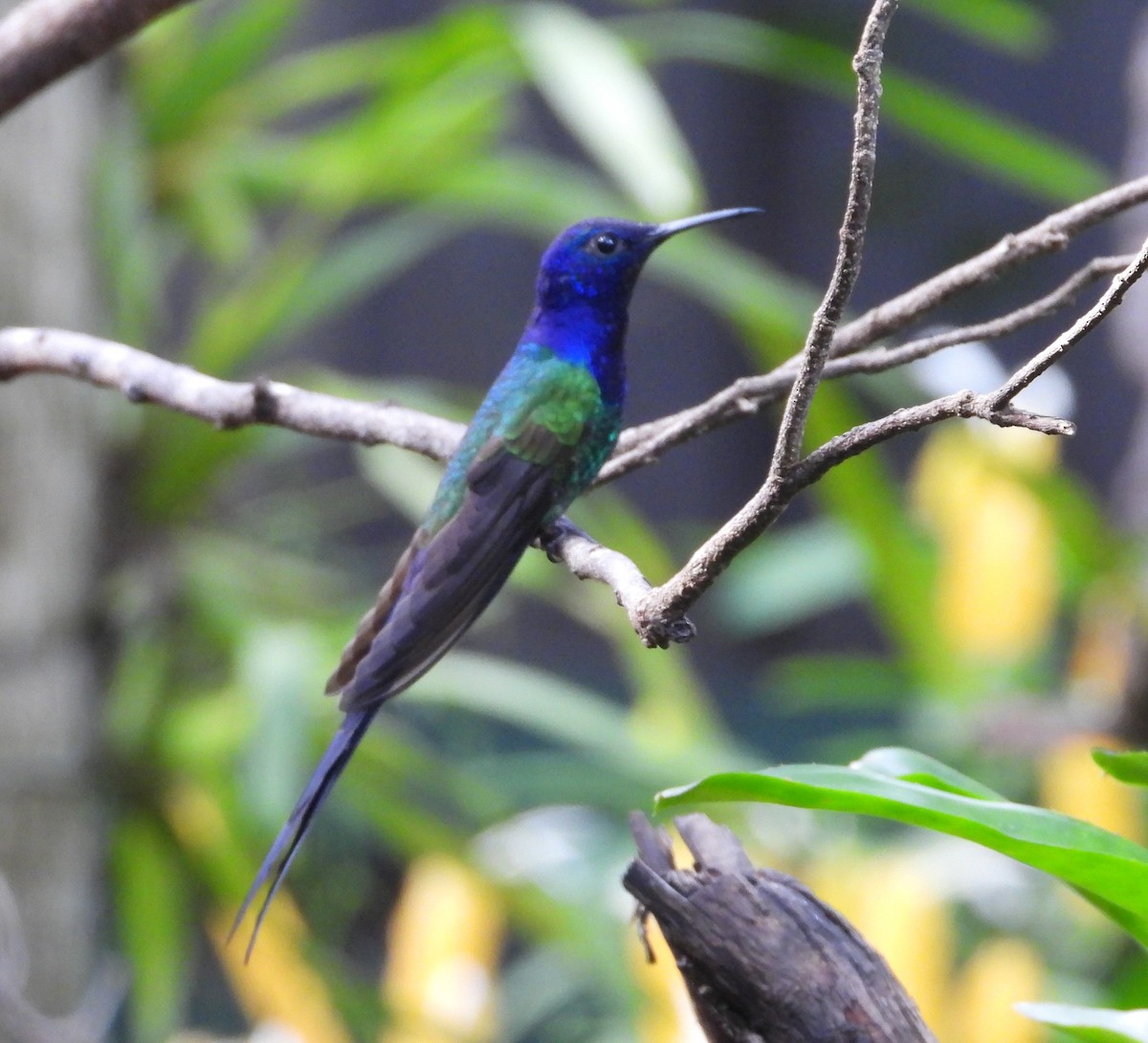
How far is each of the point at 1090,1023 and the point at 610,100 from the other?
1686 mm

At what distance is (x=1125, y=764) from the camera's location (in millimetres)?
840

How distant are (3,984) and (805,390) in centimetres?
122

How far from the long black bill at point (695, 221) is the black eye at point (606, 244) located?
0.04m

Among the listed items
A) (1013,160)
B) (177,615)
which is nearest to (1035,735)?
(1013,160)

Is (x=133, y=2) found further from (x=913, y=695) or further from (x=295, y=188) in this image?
(x=913, y=695)

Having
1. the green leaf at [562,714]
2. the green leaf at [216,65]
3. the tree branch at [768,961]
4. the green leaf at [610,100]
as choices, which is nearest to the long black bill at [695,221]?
the tree branch at [768,961]

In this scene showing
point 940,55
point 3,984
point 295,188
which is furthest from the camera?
point 940,55

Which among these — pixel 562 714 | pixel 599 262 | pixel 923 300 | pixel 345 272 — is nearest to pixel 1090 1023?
pixel 923 300

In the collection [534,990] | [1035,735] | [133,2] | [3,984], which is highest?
[133,2]

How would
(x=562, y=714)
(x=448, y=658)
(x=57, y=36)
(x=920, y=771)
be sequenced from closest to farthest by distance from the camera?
1. (x=920, y=771)
2. (x=57, y=36)
3. (x=562, y=714)
4. (x=448, y=658)

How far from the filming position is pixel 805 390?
610mm

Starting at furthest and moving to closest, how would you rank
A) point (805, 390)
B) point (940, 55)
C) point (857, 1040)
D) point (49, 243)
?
point (940, 55), point (49, 243), point (857, 1040), point (805, 390)

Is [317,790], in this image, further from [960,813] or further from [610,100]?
[610,100]

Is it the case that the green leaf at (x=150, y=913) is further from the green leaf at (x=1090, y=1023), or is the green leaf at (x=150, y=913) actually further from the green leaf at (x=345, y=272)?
the green leaf at (x=1090, y=1023)
